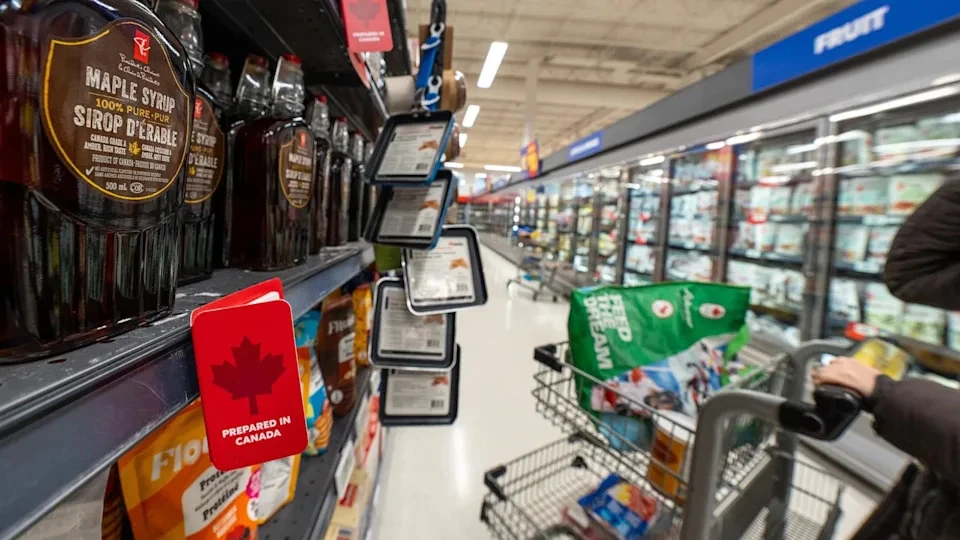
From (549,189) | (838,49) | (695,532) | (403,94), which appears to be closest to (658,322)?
(695,532)

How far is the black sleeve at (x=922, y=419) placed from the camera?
0.61m

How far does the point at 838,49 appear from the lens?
2.66 meters

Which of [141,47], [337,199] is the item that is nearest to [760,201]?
[337,199]

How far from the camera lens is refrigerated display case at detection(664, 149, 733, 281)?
3.93 meters

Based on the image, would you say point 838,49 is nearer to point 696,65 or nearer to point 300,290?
point 300,290

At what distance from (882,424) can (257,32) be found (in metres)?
1.44

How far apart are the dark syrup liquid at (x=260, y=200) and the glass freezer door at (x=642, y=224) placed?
463cm

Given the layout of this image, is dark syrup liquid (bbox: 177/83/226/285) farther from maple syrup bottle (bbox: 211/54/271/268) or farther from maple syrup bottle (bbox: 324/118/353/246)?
maple syrup bottle (bbox: 324/118/353/246)

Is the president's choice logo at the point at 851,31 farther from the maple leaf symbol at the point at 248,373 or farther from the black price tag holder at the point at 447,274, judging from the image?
the maple leaf symbol at the point at 248,373

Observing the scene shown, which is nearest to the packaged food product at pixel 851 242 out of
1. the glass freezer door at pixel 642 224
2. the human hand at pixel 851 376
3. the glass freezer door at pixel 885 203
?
the glass freezer door at pixel 885 203

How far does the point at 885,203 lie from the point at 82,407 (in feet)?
11.5

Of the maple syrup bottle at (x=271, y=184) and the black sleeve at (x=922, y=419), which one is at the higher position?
the maple syrup bottle at (x=271, y=184)

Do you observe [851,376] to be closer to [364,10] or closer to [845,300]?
[364,10]

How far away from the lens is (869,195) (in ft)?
8.82
